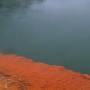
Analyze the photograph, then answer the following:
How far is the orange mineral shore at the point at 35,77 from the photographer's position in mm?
7367

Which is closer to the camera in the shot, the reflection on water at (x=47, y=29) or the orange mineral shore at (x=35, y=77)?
the orange mineral shore at (x=35, y=77)

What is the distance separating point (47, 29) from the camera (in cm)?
1322

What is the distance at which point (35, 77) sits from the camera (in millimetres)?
8109

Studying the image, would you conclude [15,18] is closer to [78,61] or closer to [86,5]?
[86,5]

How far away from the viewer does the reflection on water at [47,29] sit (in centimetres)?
1059

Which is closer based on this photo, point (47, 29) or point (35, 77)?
point (35, 77)

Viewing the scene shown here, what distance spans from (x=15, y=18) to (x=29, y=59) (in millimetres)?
5927

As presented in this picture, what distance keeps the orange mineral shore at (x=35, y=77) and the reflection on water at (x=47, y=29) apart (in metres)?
1.14

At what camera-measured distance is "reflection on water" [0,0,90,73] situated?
10586 millimetres

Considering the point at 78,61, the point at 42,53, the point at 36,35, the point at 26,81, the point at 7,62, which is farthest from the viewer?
the point at 36,35

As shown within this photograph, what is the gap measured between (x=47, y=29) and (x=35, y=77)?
541 centimetres

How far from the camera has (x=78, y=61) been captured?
10.0m

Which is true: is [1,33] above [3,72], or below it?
above

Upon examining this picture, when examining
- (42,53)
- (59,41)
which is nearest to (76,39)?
(59,41)
